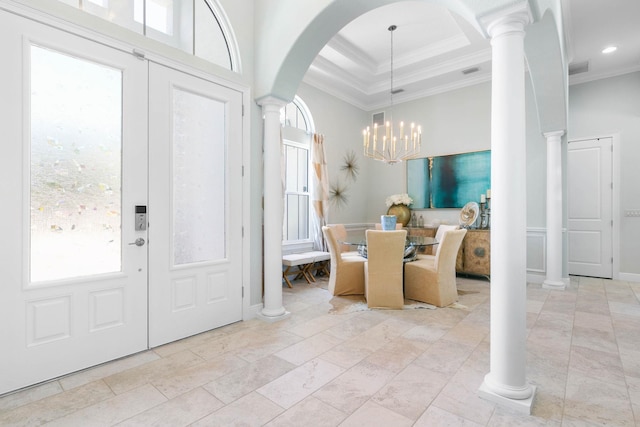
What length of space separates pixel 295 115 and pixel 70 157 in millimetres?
3918

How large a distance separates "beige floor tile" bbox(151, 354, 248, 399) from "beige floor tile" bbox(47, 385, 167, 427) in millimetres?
75

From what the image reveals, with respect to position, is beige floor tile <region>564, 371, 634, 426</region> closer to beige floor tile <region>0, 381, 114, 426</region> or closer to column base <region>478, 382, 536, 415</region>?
column base <region>478, 382, 536, 415</region>

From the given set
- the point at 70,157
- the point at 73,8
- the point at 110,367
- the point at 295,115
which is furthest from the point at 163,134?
the point at 295,115

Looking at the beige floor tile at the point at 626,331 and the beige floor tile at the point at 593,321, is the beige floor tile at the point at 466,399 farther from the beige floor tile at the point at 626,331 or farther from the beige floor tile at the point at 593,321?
the beige floor tile at the point at 593,321

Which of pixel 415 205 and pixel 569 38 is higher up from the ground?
pixel 569 38

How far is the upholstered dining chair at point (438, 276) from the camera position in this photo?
3.84 m

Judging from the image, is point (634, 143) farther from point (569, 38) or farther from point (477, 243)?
point (477, 243)

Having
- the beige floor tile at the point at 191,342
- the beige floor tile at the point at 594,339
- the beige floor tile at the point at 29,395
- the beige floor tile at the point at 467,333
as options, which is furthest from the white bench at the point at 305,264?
the beige floor tile at the point at 594,339

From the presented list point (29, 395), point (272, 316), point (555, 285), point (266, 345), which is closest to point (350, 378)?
point (266, 345)

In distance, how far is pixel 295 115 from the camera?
226 inches

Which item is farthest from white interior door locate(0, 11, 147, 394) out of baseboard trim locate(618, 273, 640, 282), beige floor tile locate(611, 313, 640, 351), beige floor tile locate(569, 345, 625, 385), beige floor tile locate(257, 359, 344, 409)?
baseboard trim locate(618, 273, 640, 282)

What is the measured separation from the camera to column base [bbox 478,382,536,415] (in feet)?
6.14

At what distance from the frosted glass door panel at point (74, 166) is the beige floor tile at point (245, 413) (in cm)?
140

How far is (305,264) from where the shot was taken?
5.30 metres
